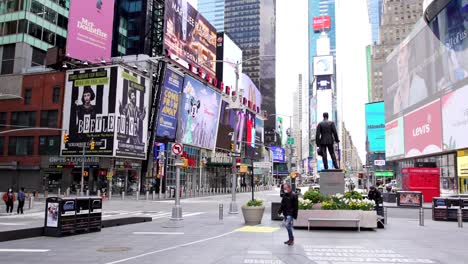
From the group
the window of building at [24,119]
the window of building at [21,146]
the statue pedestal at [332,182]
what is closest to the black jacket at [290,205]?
the statue pedestal at [332,182]

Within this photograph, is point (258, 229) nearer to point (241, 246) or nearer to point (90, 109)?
point (241, 246)

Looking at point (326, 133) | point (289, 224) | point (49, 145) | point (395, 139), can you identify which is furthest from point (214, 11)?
point (289, 224)

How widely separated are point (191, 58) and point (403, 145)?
123 feet

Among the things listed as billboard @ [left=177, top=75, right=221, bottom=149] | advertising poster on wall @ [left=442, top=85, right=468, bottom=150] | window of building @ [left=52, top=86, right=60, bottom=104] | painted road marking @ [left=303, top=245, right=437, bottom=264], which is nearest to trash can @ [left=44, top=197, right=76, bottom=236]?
painted road marking @ [left=303, top=245, right=437, bottom=264]

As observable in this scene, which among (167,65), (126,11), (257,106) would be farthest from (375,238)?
(257,106)

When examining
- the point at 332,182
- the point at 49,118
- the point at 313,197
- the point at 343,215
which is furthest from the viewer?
the point at 49,118

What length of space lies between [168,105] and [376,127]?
76197 millimetres

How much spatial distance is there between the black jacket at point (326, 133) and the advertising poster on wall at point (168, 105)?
122 feet

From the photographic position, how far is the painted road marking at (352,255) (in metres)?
10.6

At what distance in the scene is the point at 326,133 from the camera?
21.8 meters

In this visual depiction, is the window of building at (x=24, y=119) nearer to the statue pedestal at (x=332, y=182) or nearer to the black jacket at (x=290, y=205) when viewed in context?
the statue pedestal at (x=332, y=182)

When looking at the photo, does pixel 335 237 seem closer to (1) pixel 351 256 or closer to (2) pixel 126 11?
(1) pixel 351 256

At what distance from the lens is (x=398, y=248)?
41.5 ft

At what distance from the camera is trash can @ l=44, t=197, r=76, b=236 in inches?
586
